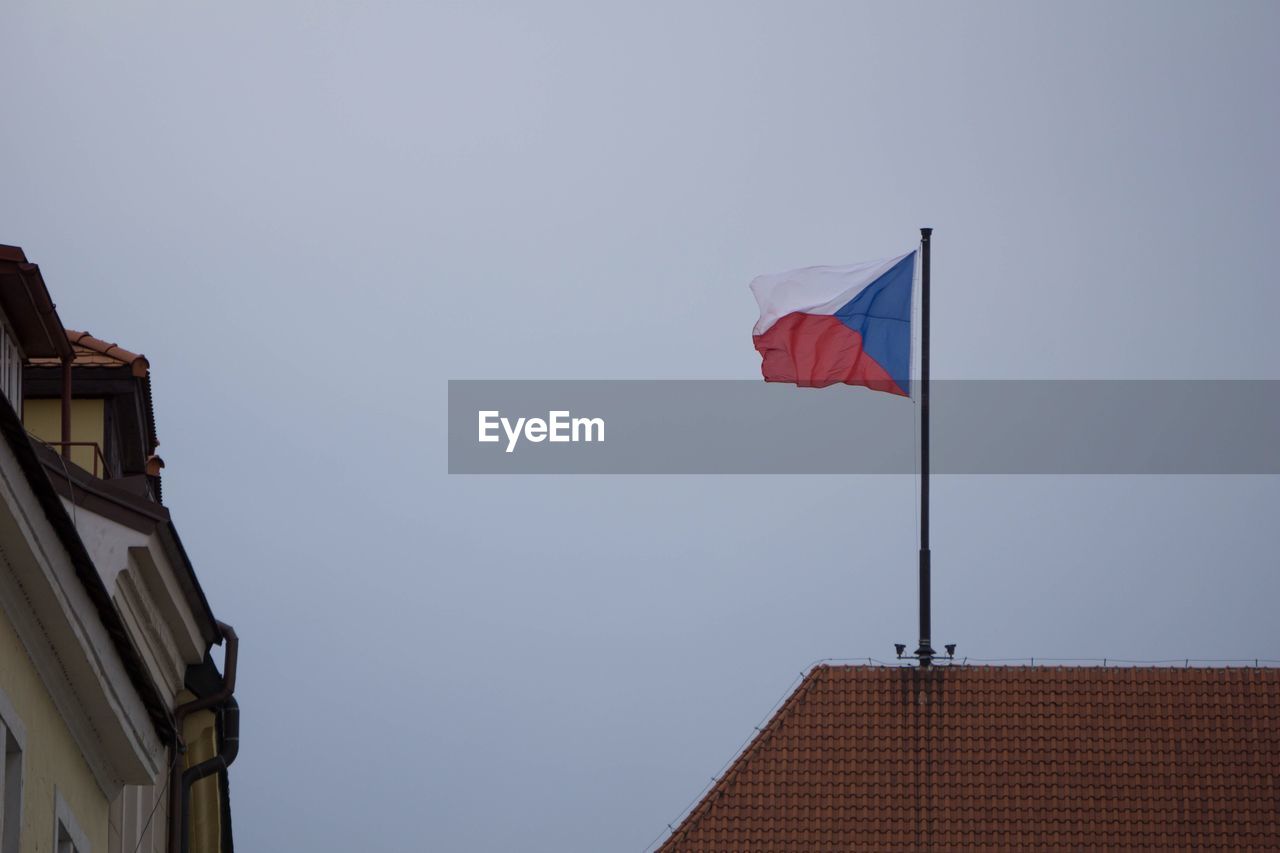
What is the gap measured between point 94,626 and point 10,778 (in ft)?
3.67

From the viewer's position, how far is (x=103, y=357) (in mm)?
19516

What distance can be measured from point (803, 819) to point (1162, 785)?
480 cm

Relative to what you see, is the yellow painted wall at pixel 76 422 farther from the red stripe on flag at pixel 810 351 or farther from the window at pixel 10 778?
the red stripe on flag at pixel 810 351

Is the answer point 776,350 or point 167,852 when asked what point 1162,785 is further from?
point 167,852

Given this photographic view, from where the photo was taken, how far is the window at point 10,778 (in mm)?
9062

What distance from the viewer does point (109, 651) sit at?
1065cm

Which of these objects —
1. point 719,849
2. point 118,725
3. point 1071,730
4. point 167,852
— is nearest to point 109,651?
point 118,725

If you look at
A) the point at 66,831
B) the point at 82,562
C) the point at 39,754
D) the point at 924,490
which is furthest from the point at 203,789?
the point at 924,490

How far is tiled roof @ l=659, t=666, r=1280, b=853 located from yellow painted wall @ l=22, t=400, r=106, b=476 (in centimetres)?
1044

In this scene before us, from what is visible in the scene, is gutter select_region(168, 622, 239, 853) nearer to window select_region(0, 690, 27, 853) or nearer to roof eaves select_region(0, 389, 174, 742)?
roof eaves select_region(0, 389, 174, 742)

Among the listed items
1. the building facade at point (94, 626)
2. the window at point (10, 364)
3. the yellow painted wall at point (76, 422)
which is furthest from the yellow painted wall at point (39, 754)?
the yellow painted wall at point (76, 422)

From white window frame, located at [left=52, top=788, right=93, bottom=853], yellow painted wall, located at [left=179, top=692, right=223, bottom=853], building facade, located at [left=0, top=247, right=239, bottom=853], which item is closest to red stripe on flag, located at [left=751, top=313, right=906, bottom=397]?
building facade, located at [left=0, top=247, right=239, bottom=853]

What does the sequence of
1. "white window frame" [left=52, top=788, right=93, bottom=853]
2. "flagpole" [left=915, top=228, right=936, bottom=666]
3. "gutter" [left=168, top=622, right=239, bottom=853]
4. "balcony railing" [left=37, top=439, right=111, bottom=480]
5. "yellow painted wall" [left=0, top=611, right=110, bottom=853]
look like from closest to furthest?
"yellow painted wall" [left=0, top=611, right=110, bottom=853], "white window frame" [left=52, top=788, right=93, bottom=853], "balcony railing" [left=37, top=439, right=111, bottom=480], "gutter" [left=168, top=622, right=239, bottom=853], "flagpole" [left=915, top=228, right=936, bottom=666]

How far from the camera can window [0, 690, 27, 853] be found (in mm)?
9062
